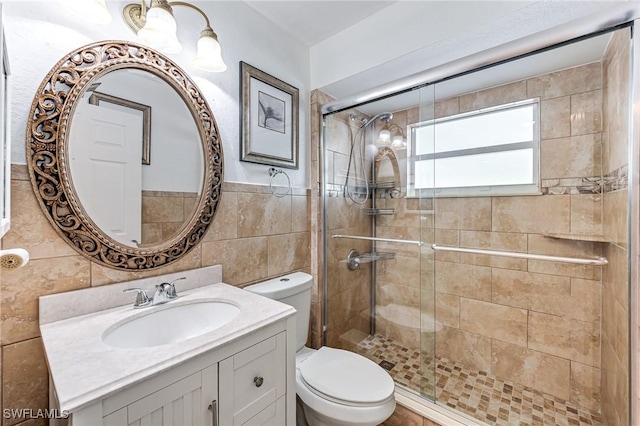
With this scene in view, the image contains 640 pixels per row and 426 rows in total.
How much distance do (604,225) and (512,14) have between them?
1.20 metres

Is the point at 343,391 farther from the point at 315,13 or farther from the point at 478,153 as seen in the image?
the point at 315,13

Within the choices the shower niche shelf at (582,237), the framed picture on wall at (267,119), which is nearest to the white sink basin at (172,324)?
the framed picture on wall at (267,119)

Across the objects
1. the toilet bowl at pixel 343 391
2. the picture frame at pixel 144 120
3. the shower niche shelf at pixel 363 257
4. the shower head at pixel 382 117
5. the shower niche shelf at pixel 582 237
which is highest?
the shower head at pixel 382 117

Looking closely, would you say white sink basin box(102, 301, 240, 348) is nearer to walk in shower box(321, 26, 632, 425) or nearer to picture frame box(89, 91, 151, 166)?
picture frame box(89, 91, 151, 166)

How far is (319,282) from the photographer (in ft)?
6.47

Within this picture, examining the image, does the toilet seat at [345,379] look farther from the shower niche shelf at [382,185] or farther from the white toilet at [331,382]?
the shower niche shelf at [382,185]

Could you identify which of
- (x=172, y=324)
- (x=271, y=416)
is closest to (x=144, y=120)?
(x=172, y=324)

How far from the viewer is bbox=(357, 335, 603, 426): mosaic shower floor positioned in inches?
61.3

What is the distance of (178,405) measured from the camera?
2.43 feet

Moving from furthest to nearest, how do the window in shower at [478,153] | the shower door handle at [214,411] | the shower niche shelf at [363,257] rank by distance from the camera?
the shower niche shelf at [363,257]
the window in shower at [478,153]
the shower door handle at [214,411]

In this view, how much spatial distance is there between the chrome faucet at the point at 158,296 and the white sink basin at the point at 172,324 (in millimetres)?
41

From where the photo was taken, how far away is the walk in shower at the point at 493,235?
147 cm

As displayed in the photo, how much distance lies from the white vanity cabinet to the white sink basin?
0.20 m

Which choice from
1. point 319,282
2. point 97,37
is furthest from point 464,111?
point 97,37
